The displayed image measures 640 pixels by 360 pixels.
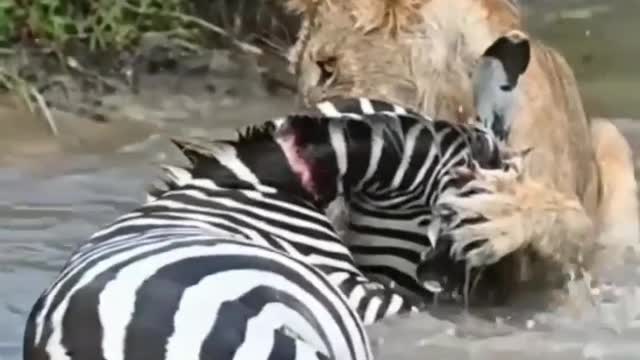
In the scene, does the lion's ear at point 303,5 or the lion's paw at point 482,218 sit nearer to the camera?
the lion's paw at point 482,218

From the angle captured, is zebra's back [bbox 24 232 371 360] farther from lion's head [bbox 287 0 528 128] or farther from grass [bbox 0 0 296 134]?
grass [bbox 0 0 296 134]

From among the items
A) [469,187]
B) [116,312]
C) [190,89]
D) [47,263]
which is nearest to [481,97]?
[469,187]

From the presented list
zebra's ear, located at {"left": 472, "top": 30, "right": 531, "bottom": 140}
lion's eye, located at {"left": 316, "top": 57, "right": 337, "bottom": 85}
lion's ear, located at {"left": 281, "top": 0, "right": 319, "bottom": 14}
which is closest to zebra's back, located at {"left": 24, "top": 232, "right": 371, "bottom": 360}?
zebra's ear, located at {"left": 472, "top": 30, "right": 531, "bottom": 140}

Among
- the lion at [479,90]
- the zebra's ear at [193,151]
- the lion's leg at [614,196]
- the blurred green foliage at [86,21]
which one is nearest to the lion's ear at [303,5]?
the lion at [479,90]

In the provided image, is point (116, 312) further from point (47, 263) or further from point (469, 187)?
point (47, 263)

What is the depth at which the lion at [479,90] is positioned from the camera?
389cm

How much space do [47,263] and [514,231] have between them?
148 cm

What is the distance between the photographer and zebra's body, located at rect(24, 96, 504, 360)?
2520 millimetres

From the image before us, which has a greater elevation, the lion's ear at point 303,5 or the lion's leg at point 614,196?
the lion's ear at point 303,5

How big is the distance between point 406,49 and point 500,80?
0.46 m

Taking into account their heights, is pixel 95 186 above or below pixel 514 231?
below

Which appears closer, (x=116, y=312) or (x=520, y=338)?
(x=116, y=312)

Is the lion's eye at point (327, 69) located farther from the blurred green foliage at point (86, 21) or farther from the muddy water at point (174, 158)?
the blurred green foliage at point (86, 21)

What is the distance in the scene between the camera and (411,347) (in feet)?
12.3
